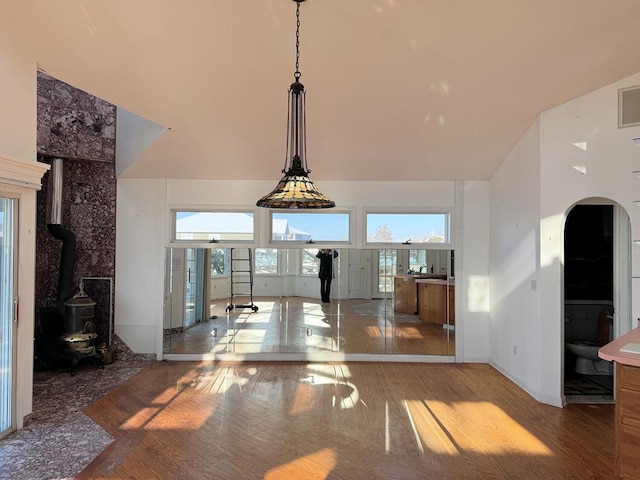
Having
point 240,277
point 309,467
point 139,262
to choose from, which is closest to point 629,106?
point 309,467

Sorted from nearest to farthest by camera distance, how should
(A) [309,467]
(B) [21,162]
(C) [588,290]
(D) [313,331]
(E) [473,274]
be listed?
1. (A) [309,467]
2. (B) [21,162]
3. (C) [588,290]
4. (E) [473,274]
5. (D) [313,331]

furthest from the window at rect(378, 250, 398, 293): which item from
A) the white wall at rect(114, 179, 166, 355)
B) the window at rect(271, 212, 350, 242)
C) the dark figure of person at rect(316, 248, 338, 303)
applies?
the white wall at rect(114, 179, 166, 355)

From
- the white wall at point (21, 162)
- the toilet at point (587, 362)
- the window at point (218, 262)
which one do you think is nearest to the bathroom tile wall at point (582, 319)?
the toilet at point (587, 362)

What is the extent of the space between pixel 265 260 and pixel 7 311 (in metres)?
3.16

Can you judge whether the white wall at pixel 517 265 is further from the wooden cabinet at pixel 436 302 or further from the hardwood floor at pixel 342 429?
the wooden cabinet at pixel 436 302

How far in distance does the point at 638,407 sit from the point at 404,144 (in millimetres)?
3569

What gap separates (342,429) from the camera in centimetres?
356

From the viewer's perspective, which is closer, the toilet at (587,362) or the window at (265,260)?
the toilet at (587,362)

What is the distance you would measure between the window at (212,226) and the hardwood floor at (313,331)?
0.97 m

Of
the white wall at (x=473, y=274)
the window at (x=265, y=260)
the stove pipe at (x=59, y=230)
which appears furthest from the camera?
the window at (x=265, y=260)

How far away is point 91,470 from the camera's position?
290cm

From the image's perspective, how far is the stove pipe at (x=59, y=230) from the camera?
210 inches

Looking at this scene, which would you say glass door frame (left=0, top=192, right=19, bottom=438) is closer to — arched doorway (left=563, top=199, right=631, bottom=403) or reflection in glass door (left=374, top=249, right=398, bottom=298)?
reflection in glass door (left=374, top=249, right=398, bottom=298)

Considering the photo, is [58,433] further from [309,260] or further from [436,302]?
[436,302]
